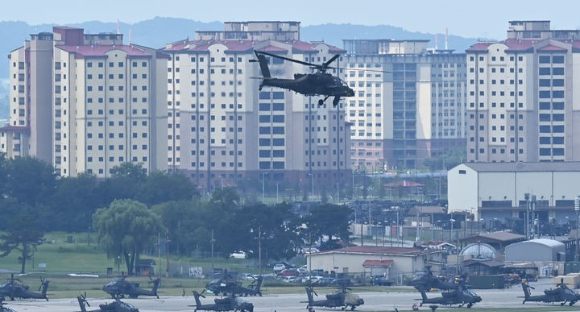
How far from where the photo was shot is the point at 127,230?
159 metres

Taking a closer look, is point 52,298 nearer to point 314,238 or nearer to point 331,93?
point 331,93

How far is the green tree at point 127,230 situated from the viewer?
158 metres

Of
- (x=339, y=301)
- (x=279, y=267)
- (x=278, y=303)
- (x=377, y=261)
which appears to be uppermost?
(x=377, y=261)

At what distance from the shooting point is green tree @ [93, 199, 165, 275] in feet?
517

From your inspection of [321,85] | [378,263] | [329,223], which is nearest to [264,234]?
[329,223]

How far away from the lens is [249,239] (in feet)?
543

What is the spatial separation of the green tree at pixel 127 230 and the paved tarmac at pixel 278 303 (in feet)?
99.4

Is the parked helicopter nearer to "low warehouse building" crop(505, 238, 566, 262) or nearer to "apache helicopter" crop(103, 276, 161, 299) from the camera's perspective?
"apache helicopter" crop(103, 276, 161, 299)

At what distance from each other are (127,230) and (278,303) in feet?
130

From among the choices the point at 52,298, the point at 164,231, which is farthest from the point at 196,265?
the point at 52,298

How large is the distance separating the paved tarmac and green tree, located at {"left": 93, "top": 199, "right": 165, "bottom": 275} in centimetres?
3030

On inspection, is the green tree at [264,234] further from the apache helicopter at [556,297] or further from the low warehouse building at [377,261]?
the apache helicopter at [556,297]

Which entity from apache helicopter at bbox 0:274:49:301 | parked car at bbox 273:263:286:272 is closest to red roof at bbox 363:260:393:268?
parked car at bbox 273:263:286:272

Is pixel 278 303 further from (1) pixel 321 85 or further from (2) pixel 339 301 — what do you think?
(1) pixel 321 85
